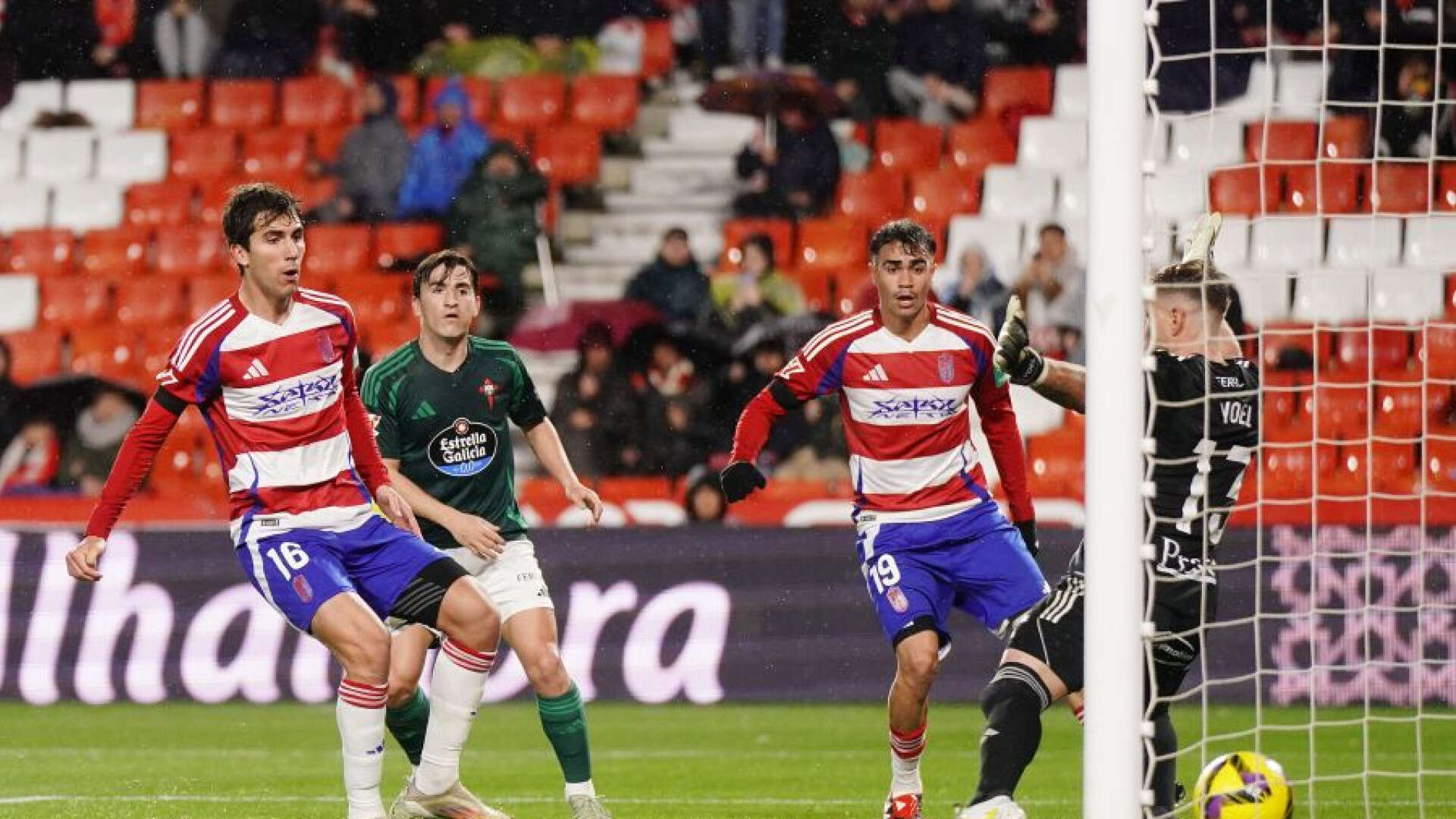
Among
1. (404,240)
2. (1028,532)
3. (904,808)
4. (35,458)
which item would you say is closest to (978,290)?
(404,240)

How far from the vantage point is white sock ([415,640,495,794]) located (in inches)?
276

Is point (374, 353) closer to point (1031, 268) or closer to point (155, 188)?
point (155, 188)

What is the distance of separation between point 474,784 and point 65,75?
444 inches

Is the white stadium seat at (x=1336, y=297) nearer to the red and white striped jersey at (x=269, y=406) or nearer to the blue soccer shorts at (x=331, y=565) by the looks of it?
the blue soccer shorts at (x=331, y=565)

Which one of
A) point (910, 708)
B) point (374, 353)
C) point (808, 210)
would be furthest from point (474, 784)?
point (808, 210)

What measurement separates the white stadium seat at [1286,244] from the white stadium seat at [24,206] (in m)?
9.45

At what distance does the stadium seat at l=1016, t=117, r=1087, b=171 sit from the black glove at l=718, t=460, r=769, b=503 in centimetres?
923

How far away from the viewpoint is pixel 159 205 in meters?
16.9

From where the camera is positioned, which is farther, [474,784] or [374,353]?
[374,353]

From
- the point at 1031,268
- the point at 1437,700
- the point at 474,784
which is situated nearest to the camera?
the point at 474,784

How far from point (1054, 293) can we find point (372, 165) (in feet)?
18.2

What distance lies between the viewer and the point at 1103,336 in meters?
4.76

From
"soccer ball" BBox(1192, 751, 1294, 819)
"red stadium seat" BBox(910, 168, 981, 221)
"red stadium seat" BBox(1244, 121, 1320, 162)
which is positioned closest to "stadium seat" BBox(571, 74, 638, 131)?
"red stadium seat" BBox(910, 168, 981, 221)

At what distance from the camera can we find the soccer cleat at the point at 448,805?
7.05m
